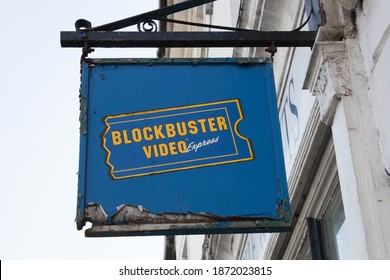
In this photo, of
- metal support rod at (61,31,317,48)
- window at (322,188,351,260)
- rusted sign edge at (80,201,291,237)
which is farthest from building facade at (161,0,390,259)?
rusted sign edge at (80,201,291,237)

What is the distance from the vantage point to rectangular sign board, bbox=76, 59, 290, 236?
449 cm

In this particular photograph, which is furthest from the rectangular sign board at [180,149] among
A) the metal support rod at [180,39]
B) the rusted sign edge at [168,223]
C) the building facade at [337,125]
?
the building facade at [337,125]

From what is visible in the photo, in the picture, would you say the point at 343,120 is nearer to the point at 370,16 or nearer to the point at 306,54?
the point at 370,16

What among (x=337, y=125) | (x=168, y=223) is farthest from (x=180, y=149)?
(x=337, y=125)

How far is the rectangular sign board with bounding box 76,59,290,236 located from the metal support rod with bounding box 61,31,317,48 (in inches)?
4.9

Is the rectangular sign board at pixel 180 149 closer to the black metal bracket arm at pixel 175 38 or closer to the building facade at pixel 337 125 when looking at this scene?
the black metal bracket arm at pixel 175 38

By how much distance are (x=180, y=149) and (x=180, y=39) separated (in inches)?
27.6

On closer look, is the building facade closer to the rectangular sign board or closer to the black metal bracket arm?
the black metal bracket arm

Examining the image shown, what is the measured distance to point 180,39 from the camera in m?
4.97

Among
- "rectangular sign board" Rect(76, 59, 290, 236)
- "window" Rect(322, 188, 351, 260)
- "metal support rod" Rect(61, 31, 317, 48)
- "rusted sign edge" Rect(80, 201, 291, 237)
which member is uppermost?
"metal support rod" Rect(61, 31, 317, 48)

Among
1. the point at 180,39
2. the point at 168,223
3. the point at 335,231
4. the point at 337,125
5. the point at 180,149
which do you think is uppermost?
the point at 180,39

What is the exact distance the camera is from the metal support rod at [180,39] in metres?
4.97

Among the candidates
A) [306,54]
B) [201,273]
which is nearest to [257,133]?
[201,273]

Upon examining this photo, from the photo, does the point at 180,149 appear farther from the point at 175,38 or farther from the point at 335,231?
the point at 335,231
